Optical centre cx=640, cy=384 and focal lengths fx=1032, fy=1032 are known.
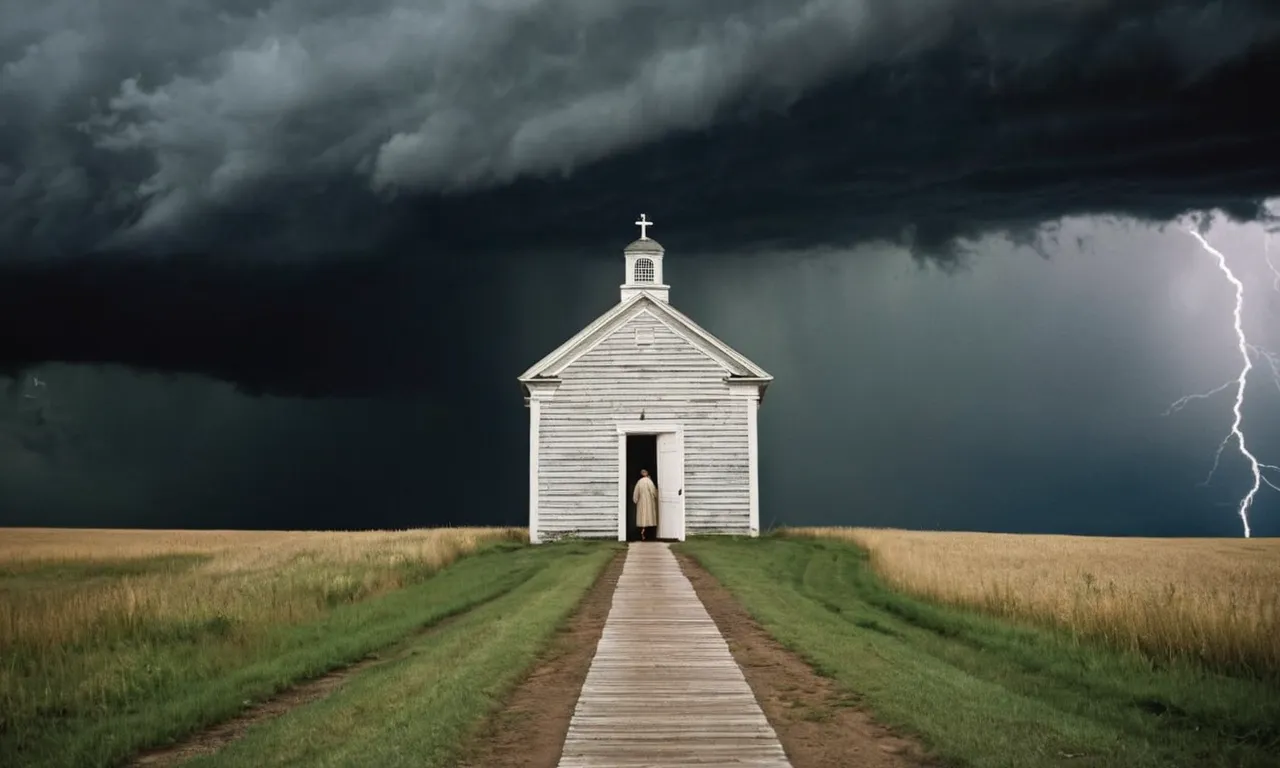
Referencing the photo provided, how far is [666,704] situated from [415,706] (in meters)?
2.35

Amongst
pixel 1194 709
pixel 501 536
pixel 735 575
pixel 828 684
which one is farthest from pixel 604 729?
pixel 501 536

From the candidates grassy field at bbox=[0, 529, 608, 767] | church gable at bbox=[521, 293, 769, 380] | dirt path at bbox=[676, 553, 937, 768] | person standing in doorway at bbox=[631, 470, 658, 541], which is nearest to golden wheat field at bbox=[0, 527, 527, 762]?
grassy field at bbox=[0, 529, 608, 767]

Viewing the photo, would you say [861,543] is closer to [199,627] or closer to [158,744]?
[199,627]

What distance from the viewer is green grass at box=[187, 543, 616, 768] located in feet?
26.7

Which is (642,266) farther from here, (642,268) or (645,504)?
(645,504)

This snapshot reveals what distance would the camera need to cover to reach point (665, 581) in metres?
19.5

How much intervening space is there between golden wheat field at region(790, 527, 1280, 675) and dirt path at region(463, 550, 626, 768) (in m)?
6.59

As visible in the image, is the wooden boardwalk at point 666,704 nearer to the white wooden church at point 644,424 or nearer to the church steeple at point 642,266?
the white wooden church at point 644,424

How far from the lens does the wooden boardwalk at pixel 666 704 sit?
781cm

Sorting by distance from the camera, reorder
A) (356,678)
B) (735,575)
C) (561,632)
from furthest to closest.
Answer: (735,575), (561,632), (356,678)

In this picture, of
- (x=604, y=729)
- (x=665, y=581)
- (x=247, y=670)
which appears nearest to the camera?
(x=604, y=729)

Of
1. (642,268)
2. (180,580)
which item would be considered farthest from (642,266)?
(180,580)

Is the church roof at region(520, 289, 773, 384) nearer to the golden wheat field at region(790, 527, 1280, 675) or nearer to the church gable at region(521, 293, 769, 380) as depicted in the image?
the church gable at region(521, 293, 769, 380)

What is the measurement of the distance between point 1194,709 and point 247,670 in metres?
10.6
